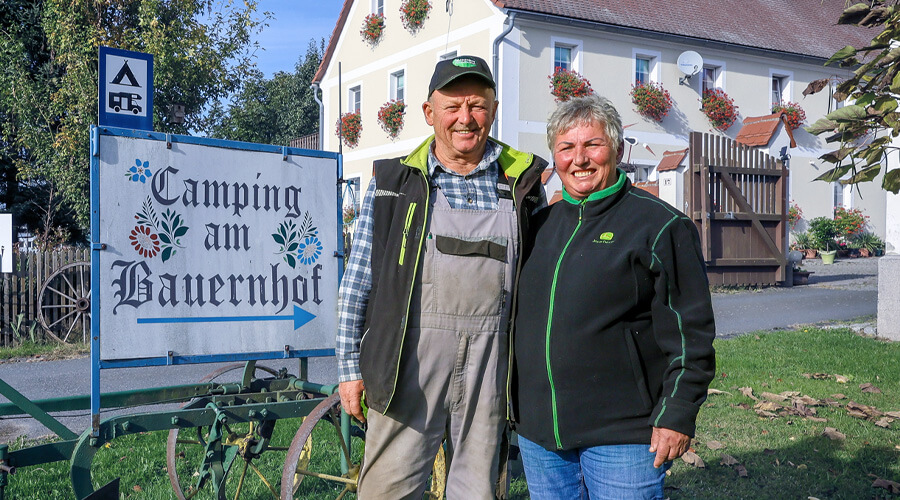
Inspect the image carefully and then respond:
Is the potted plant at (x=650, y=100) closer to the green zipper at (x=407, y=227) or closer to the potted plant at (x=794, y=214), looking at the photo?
the potted plant at (x=794, y=214)

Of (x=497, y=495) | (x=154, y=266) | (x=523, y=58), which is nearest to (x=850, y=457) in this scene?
(x=497, y=495)

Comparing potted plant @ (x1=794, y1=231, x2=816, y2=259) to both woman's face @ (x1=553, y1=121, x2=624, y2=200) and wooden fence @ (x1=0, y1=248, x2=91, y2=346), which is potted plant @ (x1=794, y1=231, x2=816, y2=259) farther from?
woman's face @ (x1=553, y1=121, x2=624, y2=200)

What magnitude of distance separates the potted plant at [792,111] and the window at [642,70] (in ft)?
13.9

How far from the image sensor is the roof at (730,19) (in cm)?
1848

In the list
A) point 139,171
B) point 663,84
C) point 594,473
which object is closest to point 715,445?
point 594,473

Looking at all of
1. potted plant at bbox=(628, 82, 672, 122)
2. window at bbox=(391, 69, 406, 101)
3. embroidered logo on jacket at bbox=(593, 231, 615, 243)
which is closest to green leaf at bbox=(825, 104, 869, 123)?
embroidered logo on jacket at bbox=(593, 231, 615, 243)

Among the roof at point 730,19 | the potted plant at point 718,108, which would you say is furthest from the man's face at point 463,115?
the potted plant at point 718,108

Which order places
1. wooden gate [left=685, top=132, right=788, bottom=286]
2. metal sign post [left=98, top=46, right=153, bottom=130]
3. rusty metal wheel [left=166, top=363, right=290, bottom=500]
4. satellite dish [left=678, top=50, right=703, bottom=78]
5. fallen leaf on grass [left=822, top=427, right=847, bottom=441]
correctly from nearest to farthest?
rusty metal wheel [left=166, top=363, right=290, bottom=500] < fallen leaf on grass [left=822, top=427, right=847, bottom=441] < metal sign post [left=98, top=46, right=153, bottom=130] < wooden gate [left=685, top=132, right=788, bottom=286] < satellite dish [left=678, top=50, right=703, bottom=78]

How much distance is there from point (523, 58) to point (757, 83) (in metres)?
7.82

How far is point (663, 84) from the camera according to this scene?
64.0ft

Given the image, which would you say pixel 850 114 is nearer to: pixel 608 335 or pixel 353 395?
pixel 608 335

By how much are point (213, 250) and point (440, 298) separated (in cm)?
150

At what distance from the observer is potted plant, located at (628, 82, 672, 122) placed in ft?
62.1

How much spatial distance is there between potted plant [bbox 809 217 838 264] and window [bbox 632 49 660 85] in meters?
6.86
